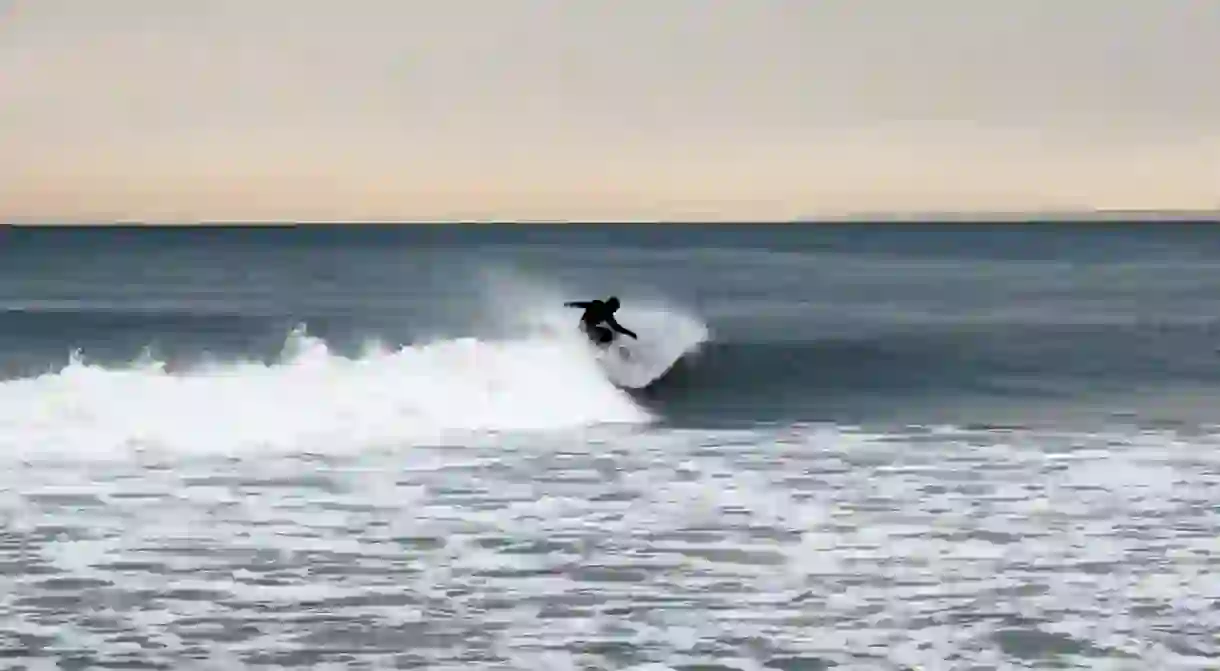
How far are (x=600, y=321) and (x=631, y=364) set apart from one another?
2.51m

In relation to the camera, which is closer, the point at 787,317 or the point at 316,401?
the point at 316,401

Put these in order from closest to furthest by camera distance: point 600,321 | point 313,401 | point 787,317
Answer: point 313,401 < point 600,321 < point 787,317

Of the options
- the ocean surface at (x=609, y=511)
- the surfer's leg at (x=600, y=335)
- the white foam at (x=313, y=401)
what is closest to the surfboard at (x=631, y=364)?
the surfer's leg at (x=600, y=335)

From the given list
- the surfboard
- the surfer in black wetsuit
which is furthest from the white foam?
the surfboard

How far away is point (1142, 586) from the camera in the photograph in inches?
393

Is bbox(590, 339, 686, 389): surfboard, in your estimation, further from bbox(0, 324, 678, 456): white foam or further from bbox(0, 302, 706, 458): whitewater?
bbox(0, 324, 678, 456): white foam

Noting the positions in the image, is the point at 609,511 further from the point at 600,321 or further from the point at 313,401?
the point at 600,321

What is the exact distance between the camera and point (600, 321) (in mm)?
21531

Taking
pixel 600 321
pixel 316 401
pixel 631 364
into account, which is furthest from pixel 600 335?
pixel 316 401

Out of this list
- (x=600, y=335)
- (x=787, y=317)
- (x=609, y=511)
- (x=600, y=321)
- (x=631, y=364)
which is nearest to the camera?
(x=609, y=511)

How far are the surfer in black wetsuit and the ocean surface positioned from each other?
56 cm

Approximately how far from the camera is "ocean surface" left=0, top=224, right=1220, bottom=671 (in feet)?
29.1

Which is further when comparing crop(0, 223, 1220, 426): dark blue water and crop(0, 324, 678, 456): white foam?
crop(0, 223, 1220, 426): dark blue water

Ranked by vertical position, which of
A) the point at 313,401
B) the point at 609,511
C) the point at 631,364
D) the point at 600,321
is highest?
Result: the point at 631,364
